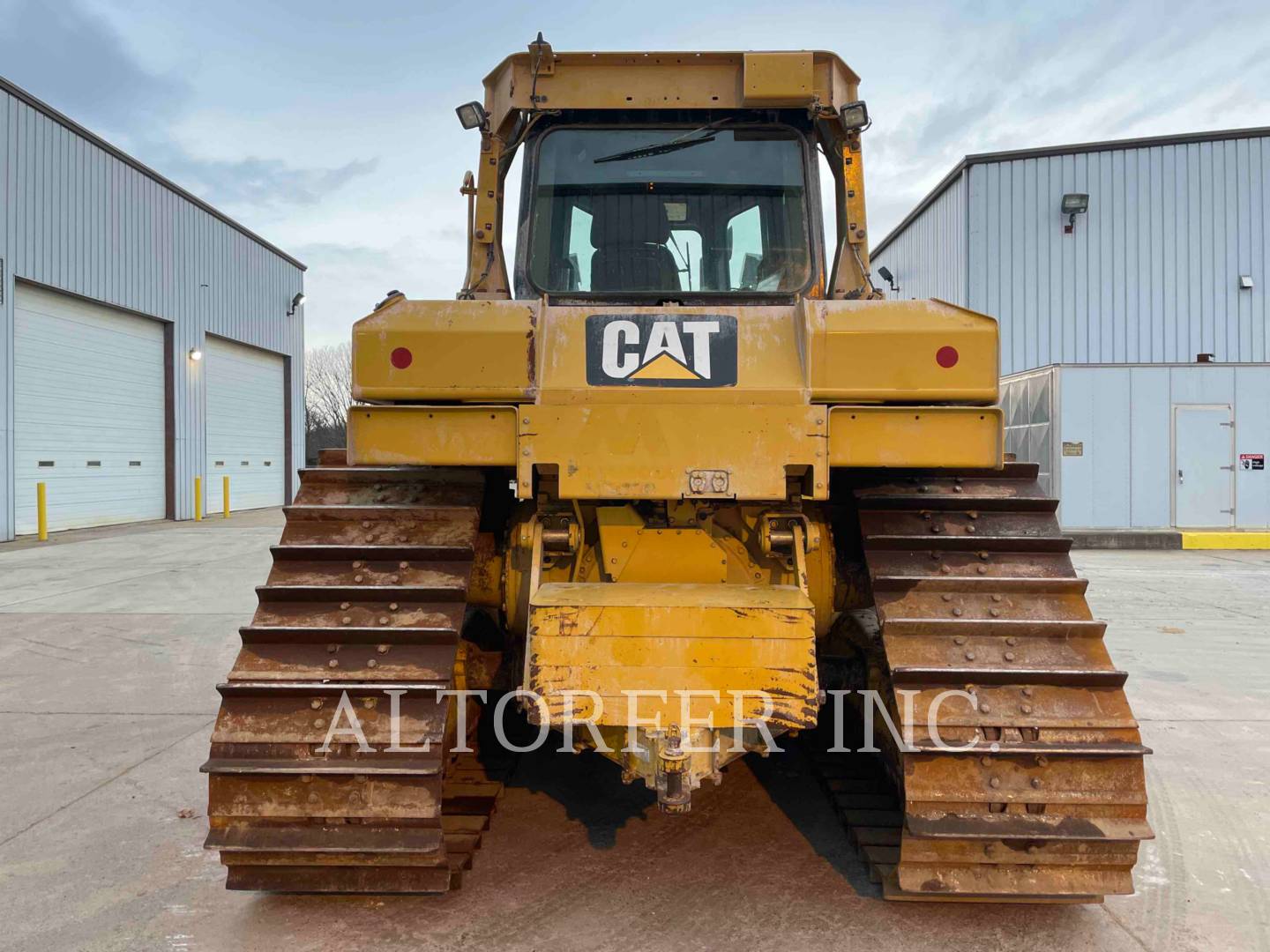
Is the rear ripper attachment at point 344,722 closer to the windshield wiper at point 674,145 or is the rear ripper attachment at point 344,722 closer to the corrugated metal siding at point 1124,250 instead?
the windshield wiper at point 674,145

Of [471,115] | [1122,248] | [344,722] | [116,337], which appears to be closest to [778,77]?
[471,115]

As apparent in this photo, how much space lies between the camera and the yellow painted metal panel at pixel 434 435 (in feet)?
9.29

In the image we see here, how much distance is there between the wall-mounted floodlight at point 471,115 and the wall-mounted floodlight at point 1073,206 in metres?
17.5

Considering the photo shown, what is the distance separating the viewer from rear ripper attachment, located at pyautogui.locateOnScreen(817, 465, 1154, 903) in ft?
8.95

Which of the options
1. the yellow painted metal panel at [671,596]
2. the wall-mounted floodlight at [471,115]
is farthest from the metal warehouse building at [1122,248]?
the yellow painted metal panel at [671,596]

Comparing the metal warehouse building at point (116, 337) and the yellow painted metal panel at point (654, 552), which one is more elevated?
the metal warehouse building at point (116, 337)

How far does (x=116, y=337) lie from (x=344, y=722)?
59.4ft

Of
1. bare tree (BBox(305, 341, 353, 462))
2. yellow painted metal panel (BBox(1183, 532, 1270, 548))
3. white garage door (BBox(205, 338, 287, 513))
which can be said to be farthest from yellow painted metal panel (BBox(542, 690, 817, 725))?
bare tree (BBox(305, 341, 353, 462))

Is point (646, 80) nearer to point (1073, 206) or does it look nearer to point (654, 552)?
point (654, 552)

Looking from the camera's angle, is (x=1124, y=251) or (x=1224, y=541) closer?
(x=1224, y=541)

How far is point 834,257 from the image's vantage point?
397 centimetres

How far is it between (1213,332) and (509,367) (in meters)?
20.5

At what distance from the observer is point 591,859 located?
3355 mm

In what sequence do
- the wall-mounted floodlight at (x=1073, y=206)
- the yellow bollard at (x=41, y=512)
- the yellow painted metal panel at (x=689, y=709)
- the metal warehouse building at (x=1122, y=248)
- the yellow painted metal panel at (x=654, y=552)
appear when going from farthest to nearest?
the metal warehouse building at (x=1122, y=248), the wall-mounted floodlight at (x=1073, y=206), the yellow bollard at (x=41, y=512), the yellow painted metal panel at (x=654, y=552), the yellow painted metal panel at (x=689, y=709)
